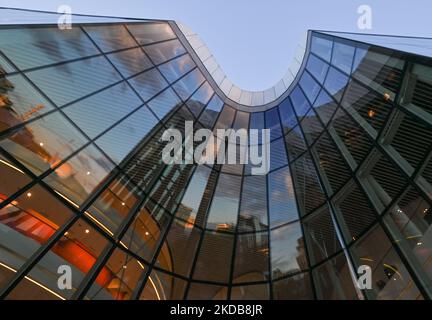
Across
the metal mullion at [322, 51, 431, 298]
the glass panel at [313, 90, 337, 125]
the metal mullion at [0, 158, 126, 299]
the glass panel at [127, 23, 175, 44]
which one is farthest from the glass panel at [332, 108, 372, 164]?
the glass panel at [127, 23, 175, 44]

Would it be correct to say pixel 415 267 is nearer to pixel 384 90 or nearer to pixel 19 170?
pixel 384 90

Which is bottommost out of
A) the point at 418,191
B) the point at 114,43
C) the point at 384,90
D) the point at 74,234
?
the point at 74,234

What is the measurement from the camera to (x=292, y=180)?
13453 millimetres

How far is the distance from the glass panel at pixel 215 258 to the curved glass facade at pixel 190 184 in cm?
5

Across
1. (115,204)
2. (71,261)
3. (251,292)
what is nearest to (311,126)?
(251,292)

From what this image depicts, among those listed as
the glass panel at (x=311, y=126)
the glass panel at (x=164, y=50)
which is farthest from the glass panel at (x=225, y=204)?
the glass panel at (x=164, y=50)

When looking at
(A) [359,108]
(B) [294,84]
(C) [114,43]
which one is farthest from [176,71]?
(A) [359,108]

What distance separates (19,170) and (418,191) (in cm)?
966

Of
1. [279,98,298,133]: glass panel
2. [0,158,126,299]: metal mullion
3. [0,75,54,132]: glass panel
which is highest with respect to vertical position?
[279,98,298,133]: glass panel

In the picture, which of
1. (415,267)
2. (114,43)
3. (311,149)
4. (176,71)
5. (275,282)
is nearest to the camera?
(415,267)

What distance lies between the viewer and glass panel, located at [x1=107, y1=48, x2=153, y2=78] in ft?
45.0

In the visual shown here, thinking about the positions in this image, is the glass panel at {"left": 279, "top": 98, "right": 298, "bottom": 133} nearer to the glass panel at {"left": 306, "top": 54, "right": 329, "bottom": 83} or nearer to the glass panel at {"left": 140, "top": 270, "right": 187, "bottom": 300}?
the glass panel at {"left": 306, "top": 54, "right": 329, "bottom": 83}

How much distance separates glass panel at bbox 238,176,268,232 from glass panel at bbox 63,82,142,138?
5531 millimetres

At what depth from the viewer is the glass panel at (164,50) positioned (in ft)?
51.0
